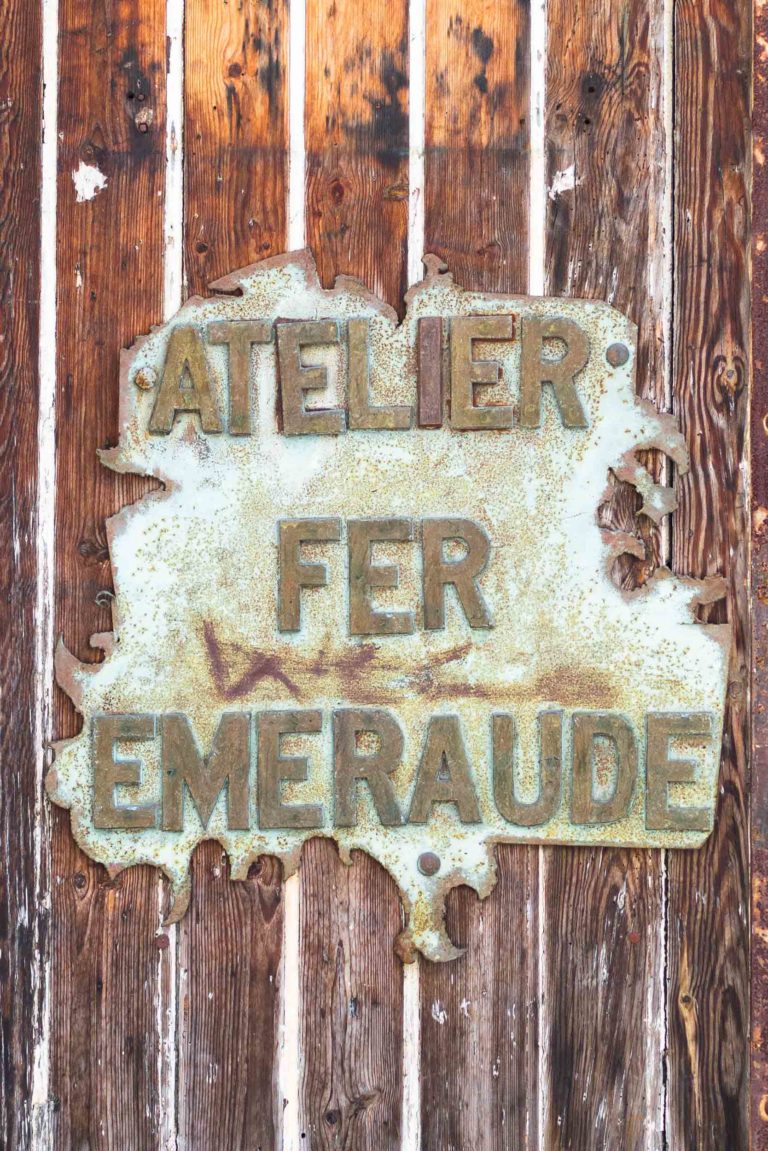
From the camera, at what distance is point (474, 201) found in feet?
5.02

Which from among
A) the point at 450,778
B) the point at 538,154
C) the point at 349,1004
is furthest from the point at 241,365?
the point at 349,1004

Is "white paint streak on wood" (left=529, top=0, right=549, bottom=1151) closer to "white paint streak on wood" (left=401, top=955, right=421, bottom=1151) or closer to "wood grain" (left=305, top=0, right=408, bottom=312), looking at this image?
"wood grain" (left=305, top=0, right=408, bottom=312)

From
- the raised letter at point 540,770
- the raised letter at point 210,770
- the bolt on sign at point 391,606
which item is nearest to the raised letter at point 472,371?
the bolt on sign at point 391,606

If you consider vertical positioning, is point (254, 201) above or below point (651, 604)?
above

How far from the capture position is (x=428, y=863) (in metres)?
1.49

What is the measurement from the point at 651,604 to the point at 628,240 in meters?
0.57

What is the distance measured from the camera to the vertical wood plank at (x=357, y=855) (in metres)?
1.52

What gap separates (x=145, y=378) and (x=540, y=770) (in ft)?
2.83

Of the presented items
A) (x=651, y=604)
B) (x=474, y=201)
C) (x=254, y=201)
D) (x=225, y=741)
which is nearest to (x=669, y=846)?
(x=651, y=604)

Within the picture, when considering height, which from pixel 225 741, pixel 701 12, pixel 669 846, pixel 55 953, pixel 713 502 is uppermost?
pixel 701 12

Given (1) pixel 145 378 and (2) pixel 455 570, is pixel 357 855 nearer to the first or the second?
(2) pixel 455 570

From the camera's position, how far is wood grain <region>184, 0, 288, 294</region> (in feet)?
5.08

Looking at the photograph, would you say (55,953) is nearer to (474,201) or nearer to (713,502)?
(713,502)

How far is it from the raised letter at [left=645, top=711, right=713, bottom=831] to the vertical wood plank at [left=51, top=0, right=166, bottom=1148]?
0.79 m
